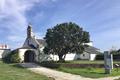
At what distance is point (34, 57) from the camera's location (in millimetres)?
60844

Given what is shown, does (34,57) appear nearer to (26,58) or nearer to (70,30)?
(26,58)

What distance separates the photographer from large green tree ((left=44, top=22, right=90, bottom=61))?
48625mm

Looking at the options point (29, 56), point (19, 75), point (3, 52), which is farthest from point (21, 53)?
point (19, 75)

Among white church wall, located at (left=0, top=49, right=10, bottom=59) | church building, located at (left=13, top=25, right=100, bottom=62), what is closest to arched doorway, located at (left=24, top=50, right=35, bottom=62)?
church building, located at (left=13, top=25, right=100, bottom=62)

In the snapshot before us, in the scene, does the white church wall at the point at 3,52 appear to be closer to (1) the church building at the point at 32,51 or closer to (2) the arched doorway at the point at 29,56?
(1) the church building at the point at 32,51

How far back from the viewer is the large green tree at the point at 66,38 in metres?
48.6

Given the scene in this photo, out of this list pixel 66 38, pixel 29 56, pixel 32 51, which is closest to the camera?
pixel 66 38

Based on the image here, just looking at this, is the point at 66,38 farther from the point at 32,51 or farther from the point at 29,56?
the point at 29,56

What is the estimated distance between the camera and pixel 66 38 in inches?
1925

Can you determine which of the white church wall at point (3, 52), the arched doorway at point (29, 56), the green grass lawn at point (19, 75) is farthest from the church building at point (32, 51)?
the green grass lawn at point (19, 75)

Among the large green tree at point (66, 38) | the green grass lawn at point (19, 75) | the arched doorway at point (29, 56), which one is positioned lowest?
the green grass lawn at point (19, 75)

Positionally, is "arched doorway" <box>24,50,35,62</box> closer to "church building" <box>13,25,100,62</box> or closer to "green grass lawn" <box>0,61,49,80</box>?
"church building" <box>13,25,100,62</box>

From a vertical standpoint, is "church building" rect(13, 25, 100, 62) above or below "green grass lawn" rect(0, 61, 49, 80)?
above

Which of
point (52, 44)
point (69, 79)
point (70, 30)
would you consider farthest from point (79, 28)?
point (69, 79)
